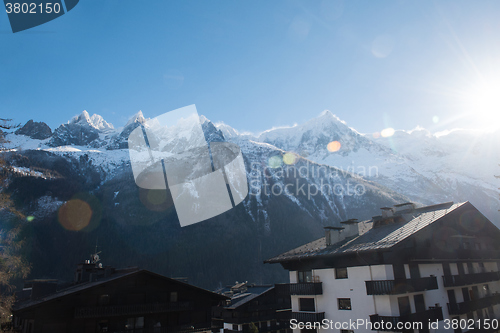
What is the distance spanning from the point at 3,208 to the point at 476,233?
35.7 metres

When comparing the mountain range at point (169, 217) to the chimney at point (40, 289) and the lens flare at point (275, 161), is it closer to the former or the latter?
the lens flare at point (275, 161)

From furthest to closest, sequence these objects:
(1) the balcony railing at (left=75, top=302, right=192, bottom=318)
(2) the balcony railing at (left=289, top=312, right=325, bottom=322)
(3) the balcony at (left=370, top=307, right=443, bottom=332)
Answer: (1) the balcony railing at (left=75, top=302, right=192, bottom=318)
(2) the balcony railing at (left=289, top=312, right=325, bottom=322)
(3) the balcony at (left=370, top=307, right=443, bottom=332)

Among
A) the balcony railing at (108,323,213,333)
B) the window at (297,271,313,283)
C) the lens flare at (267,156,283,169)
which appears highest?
the lens flare at (267,156,283,169)

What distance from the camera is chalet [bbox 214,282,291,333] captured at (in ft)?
128

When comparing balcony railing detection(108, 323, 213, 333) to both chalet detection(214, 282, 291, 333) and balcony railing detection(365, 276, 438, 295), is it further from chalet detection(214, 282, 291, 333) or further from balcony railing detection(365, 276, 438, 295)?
balcony railing detection(365, 276, 438, 295)

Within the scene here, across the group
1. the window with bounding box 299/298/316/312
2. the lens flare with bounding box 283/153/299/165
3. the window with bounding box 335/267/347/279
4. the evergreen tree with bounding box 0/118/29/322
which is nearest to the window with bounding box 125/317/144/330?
the evergreen tree with bounding box 0/118/29/322

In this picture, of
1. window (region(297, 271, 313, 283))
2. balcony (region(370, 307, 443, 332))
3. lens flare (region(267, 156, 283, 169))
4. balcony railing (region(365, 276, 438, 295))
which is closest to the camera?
balcony (region(370, 307, 443, 332))

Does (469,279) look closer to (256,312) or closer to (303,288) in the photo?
(303,288)

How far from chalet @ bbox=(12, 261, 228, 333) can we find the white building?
9333 millimetres

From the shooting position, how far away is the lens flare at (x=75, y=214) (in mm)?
116250

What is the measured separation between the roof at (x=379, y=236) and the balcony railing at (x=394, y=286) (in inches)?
88.7

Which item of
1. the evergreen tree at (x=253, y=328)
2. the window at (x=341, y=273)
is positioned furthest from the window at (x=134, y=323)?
the window at (x=341, y=273)

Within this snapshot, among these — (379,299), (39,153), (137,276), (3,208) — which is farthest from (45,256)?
(379,299)

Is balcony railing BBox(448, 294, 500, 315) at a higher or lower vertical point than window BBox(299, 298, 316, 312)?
lower
